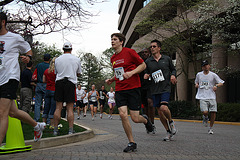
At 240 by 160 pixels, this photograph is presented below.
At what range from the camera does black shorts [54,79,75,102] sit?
23.7 feet

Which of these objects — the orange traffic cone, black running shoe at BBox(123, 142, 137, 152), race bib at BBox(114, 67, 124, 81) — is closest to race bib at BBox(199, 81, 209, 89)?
race bib at BBox(114, 67, 124, 81)

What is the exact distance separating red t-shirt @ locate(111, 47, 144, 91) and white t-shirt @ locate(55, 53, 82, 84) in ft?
5.98

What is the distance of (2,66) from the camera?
453 centimetres

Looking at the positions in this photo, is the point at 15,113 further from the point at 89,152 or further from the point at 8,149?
the point at 89,152

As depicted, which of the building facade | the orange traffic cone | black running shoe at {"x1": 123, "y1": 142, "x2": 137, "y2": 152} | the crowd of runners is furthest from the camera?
the building facade

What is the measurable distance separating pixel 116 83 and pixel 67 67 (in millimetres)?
1911

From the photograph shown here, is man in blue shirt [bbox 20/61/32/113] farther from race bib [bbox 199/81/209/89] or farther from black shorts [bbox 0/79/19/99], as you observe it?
race bib [bbox 199/81/209/89]

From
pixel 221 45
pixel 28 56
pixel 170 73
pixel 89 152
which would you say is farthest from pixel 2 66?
pixel 221 45

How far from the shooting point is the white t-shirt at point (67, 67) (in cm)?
727

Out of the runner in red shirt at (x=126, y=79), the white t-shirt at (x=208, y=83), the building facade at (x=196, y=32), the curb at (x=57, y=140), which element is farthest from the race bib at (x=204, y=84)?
the building facade at (x=196, y=32)

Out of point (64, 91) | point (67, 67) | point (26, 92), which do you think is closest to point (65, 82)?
point (64, 91)

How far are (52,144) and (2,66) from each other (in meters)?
2.47

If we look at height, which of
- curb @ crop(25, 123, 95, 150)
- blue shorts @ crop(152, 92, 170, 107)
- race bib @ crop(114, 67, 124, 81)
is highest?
race bib @ crop(114, 67, 124, 81)

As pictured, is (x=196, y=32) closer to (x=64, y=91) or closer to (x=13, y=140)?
(x=64, y=91)
